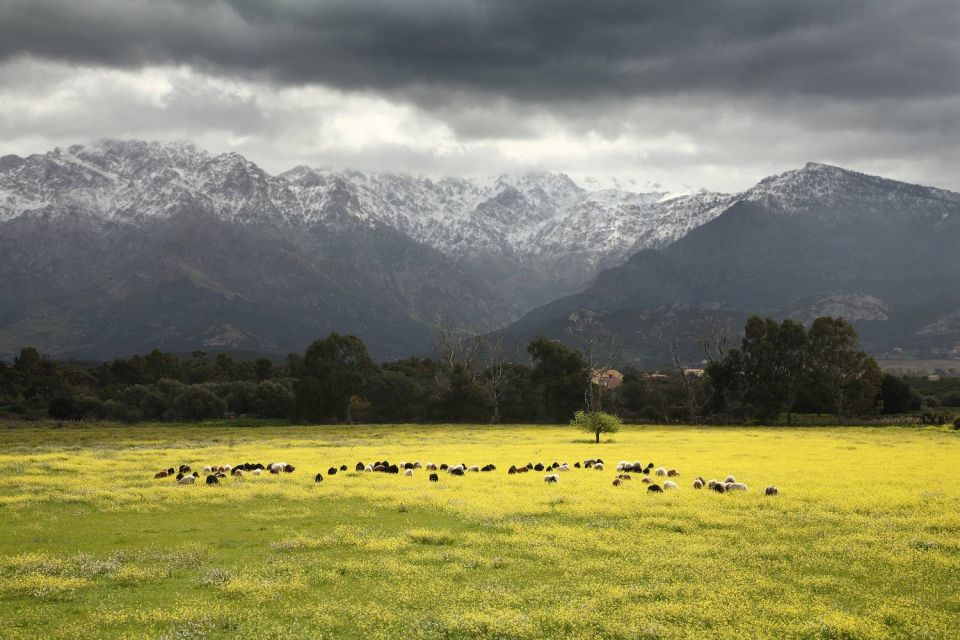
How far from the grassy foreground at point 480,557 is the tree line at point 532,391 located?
265 feet

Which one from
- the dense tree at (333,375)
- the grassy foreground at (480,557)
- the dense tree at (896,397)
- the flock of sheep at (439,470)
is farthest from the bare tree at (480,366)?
the grassy foreground at (480,557)

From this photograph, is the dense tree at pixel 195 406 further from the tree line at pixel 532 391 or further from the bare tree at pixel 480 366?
the bare tree at pixel 480 366

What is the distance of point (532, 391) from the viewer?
138 m

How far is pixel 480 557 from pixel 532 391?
117 meters

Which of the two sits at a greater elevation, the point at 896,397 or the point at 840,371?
the point at 840,371

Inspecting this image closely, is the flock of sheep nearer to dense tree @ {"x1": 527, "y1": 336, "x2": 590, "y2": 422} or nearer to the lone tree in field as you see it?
the lone tree in field

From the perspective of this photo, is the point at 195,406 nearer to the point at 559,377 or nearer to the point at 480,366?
the point at 480,366

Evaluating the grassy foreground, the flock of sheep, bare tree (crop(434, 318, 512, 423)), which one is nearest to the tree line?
bare tree (crop(434, 318, 512, 423))

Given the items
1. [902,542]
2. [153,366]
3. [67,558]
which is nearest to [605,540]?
[902,542]

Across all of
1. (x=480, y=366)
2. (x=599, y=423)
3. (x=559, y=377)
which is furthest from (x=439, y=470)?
(x=480, y=366)

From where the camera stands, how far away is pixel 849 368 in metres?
115

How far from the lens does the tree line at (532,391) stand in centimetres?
11631

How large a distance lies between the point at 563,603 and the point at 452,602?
8.71 feet

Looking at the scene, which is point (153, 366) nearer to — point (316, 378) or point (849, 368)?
point (316, 378)
